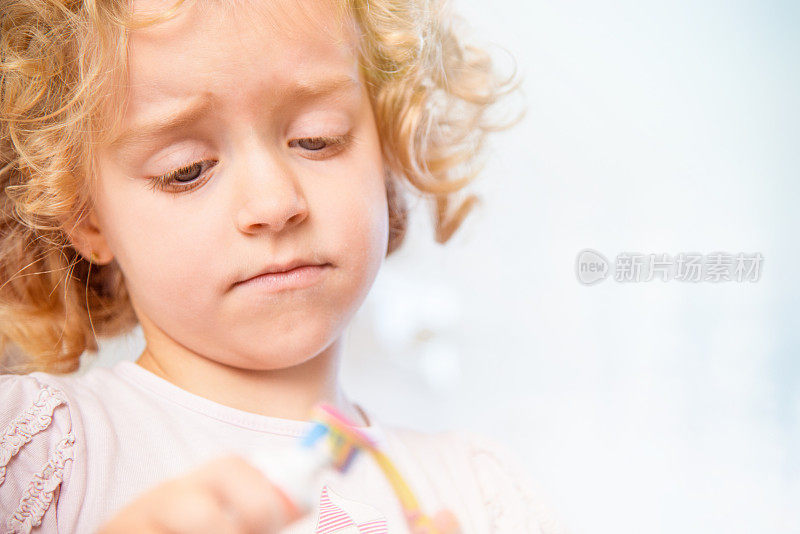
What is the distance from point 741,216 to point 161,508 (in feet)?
1.88

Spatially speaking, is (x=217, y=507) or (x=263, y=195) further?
(x=263, y=195)

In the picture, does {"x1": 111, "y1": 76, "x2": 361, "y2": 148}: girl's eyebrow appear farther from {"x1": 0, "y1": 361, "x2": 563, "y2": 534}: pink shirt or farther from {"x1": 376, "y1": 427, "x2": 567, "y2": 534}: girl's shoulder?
{"x1": 376, "y1": 427, "x2": 567, "y2": 534}: girl's shoulder

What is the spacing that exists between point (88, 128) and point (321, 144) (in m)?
0.13

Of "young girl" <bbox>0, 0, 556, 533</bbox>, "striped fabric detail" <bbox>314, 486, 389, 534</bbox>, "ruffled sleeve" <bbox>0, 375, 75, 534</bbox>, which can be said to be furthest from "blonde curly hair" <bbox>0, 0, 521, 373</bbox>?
"striped fabric detail" <bbox>314, 486, 389, 534</bbox>

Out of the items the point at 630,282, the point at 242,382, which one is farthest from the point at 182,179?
the point at 630,282

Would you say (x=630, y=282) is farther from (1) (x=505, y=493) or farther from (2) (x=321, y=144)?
A: (2) (x=321, y=144)

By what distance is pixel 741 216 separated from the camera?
28.5 inches

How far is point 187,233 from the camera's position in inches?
17.9

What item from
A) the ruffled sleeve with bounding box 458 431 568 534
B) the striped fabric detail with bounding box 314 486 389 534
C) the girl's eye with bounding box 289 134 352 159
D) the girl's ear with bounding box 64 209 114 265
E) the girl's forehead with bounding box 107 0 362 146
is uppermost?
the girl's forehead with bounding box 107 0 362 146

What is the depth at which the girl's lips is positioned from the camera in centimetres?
46

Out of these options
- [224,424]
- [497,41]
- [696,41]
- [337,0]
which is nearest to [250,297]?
[224,424]

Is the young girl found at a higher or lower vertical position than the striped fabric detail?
higher

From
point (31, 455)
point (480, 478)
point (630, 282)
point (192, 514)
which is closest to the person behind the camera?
point (192, 514)

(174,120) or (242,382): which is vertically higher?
(174,120)
